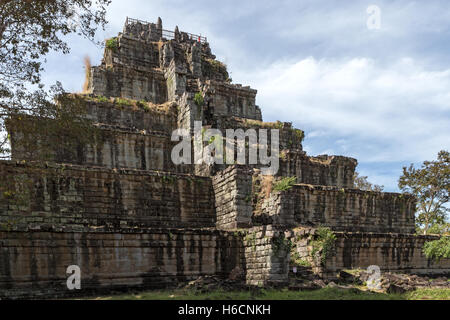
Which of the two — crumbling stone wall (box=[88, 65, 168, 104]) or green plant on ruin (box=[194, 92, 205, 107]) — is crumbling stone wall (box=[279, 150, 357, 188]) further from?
crumbling stone wall (box=[88, 65, 168, 104])

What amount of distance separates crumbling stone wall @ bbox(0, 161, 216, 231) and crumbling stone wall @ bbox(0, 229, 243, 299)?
1.04m

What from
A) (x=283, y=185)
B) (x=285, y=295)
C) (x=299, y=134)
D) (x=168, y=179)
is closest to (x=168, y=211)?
(x=168, y=179)

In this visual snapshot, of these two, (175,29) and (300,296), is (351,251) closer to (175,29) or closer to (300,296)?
(300,296)

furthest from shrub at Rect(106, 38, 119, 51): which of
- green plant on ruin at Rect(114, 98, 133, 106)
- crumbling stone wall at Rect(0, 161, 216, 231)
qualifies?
crumbling stone wall at Rect(0, 161, 216, 231)

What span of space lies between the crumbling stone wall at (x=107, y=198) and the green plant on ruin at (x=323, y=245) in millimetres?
4999

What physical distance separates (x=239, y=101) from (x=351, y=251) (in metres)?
18.2

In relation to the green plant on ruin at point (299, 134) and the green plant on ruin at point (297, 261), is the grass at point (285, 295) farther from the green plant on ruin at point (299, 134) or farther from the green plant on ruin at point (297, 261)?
the green plant on ruin at point (299, 134)

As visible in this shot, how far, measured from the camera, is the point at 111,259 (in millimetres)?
13367

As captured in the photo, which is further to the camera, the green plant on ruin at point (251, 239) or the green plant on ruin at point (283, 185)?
the green plant on ruin at point (283, 185)

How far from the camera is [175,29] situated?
39219mm

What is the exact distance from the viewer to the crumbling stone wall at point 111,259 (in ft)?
39.4
